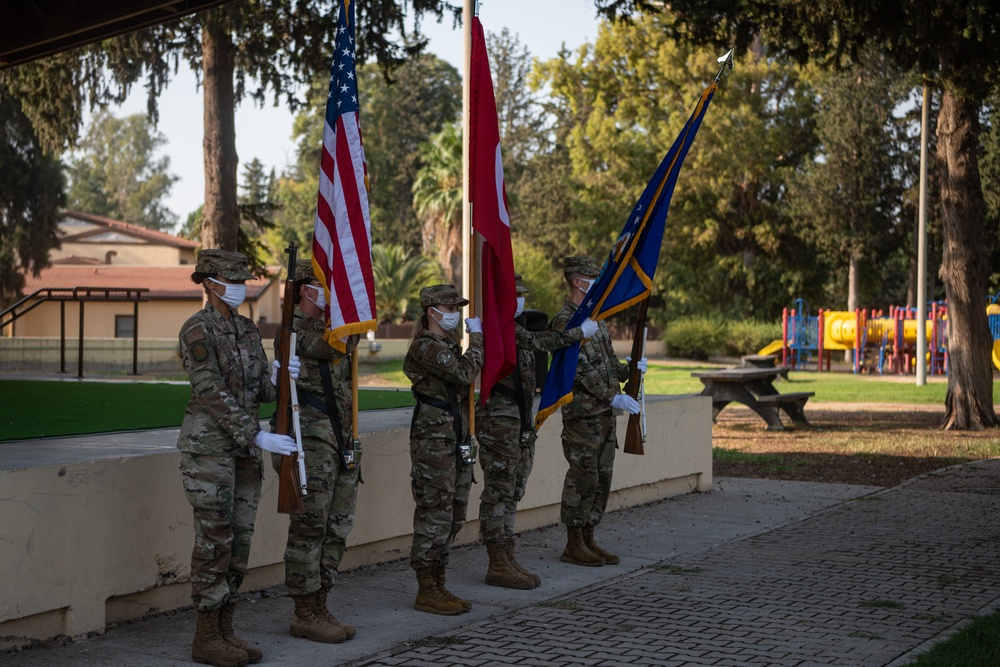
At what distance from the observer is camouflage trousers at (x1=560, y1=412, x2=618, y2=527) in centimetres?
866

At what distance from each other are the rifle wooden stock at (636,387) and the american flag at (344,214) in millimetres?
2845

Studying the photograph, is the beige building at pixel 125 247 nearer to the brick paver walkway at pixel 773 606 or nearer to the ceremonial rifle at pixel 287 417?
the brick paver walkway at pixel 773 606

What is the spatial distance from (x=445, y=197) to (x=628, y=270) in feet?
154

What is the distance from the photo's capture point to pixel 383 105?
236 ft

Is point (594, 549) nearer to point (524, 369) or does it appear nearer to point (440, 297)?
point (524, 369)

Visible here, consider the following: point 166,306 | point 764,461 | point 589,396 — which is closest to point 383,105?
point 166,306

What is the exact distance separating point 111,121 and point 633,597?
112379 millimetres

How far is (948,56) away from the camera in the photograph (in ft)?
59.4

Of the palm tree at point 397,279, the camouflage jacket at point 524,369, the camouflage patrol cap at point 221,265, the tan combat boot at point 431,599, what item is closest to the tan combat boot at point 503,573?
the tan combat boot at point 431,599

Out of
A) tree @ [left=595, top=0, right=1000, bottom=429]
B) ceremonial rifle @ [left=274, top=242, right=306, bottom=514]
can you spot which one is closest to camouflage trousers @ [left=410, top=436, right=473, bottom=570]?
ceremonial rifle @ [left=274, top=242, right=306, bottom=514]

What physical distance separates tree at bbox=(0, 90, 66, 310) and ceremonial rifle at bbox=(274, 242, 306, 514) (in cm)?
3477

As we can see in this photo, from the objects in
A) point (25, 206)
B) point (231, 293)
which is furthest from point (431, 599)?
point (25, 206)

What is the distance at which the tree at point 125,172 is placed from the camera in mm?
107875

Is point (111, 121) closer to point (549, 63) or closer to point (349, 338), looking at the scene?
point (549, 63)
